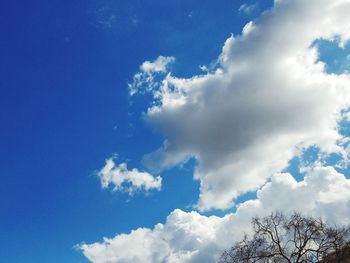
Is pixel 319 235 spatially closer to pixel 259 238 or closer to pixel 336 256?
pixel 336 256

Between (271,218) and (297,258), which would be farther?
(271,218)

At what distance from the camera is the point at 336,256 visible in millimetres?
43562

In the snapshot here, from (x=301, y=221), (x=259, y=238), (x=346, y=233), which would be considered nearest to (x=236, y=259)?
(x=259, y=238)

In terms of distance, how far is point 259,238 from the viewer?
46406 mm

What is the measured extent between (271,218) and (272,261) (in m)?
4.46

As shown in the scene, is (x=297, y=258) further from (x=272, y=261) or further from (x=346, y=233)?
(x=346, y=233)

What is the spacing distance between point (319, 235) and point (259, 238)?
5.73m

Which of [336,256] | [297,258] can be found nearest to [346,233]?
[336,256]

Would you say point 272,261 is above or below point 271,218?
below

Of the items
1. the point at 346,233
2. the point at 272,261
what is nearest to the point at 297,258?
the point at 272,261

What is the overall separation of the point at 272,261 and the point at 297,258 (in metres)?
2.38

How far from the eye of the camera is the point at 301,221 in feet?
151

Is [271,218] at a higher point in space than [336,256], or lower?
higher

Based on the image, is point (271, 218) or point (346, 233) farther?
point (271, 218)
